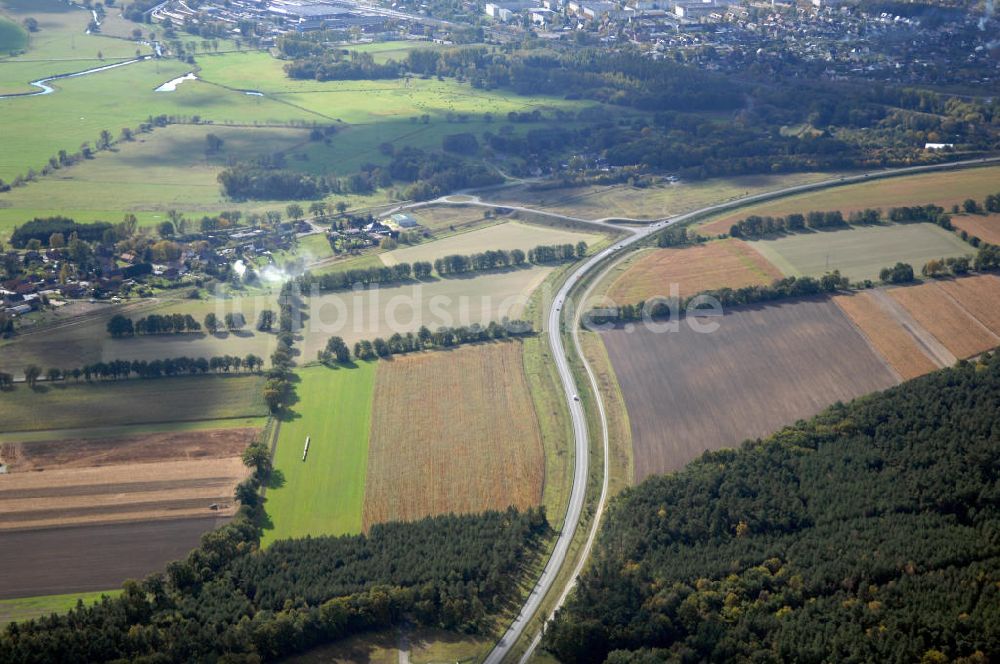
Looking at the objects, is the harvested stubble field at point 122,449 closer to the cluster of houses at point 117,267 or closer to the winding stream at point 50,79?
the cluster of houses at point 117,267

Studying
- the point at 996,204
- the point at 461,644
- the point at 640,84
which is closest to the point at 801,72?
the point at 640,84

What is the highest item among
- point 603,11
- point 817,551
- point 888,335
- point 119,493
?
point 603,11

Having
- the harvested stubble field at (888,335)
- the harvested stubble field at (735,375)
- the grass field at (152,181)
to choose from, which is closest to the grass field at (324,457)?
the harvested stubble field at (735,375)

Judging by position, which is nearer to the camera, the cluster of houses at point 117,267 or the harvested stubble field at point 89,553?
the harvested stubble field at point 89,553

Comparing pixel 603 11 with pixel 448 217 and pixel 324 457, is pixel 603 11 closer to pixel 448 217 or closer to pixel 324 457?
pixel 448 217

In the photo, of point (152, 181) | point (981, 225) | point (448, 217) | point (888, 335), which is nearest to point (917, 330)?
point (888, 335)

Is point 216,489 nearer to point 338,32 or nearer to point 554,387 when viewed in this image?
point 554,387
